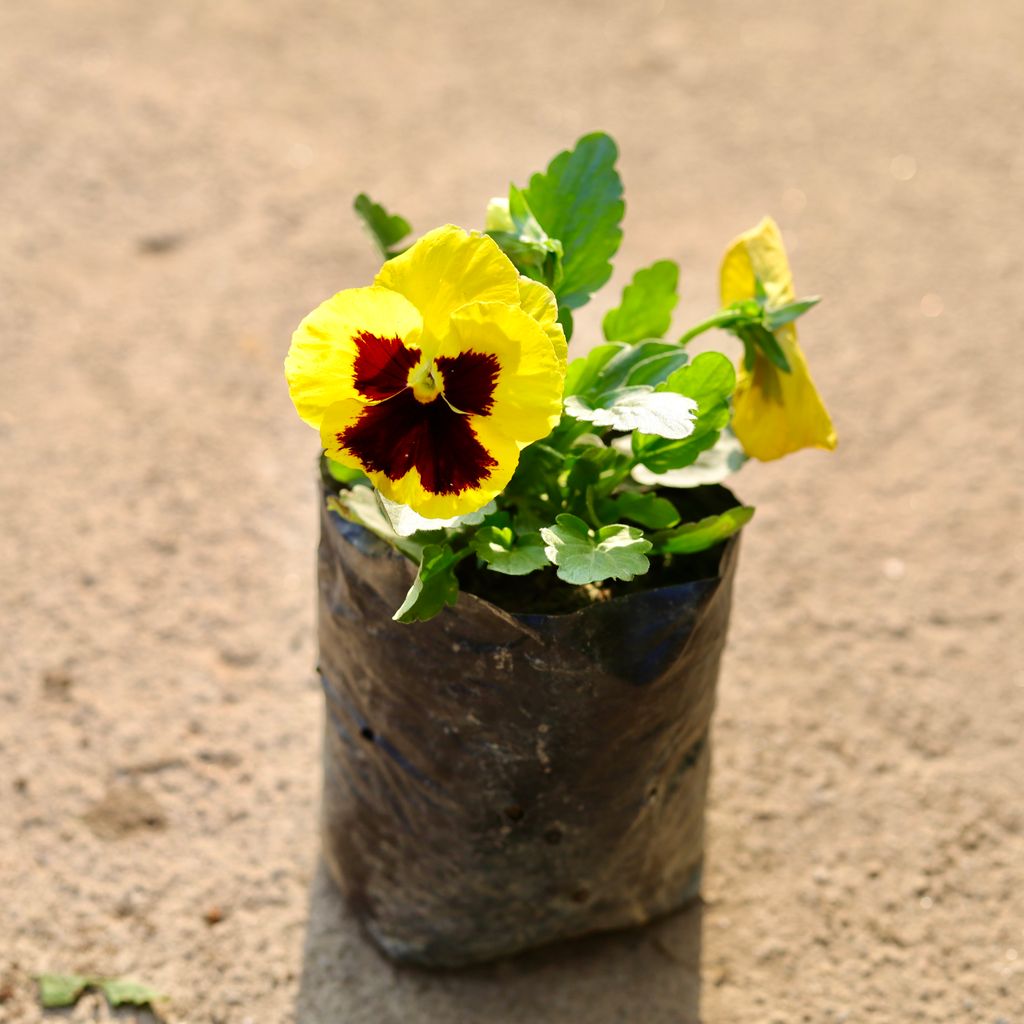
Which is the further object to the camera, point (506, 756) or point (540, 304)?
point (506, 756)

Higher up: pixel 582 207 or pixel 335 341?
pixel 582 207

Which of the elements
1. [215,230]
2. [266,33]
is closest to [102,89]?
[266,33]

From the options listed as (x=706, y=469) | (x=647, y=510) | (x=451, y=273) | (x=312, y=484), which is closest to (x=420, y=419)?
(x=451, y=273)

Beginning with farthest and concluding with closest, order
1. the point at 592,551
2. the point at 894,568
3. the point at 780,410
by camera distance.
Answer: the point at 894,568, the point at 780,410, the point at 592,551

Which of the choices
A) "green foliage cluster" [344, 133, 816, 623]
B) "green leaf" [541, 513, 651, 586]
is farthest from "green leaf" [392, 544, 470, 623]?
"green leaf" [541, 513, 651, 586]

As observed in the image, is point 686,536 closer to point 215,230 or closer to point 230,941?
point 230,941

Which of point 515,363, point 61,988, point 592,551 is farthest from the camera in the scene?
point 61,988

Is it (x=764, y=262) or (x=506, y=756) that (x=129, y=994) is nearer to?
(x=506, y=756)
